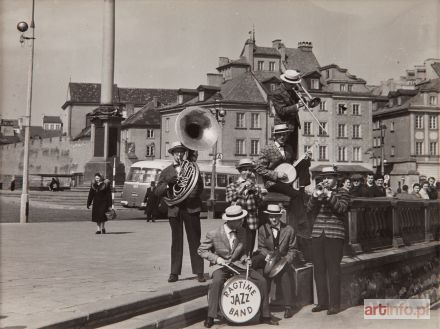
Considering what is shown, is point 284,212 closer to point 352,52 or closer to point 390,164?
point 352,52

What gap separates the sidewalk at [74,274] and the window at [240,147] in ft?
105

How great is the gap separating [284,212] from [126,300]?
2522 mm

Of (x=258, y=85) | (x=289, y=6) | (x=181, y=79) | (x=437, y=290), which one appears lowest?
(x=437, y=290)

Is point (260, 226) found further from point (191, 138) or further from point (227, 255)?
point (191, 138)

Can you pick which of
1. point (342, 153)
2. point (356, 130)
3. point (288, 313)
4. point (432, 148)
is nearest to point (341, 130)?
point (356, 130)

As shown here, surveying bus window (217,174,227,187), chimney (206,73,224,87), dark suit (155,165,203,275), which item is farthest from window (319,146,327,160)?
dark suit (155,165,203,275)

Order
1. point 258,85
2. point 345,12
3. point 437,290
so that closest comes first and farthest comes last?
point 345,12 < point 437,290 < point 258,85

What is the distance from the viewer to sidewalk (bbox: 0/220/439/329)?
6531mm

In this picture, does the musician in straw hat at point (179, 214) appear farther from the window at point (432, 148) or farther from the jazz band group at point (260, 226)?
the window at point (432, 148)

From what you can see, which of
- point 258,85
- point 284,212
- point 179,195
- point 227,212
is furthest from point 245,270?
point 258,85

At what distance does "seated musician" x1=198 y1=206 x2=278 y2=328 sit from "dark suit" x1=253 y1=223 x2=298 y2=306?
0.34 meters

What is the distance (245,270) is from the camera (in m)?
7.03

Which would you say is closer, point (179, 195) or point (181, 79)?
point (179, 195)

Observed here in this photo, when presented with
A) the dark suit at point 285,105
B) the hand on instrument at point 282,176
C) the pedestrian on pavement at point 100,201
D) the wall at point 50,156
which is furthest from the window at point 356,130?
the hand on instrument at point 282,176
